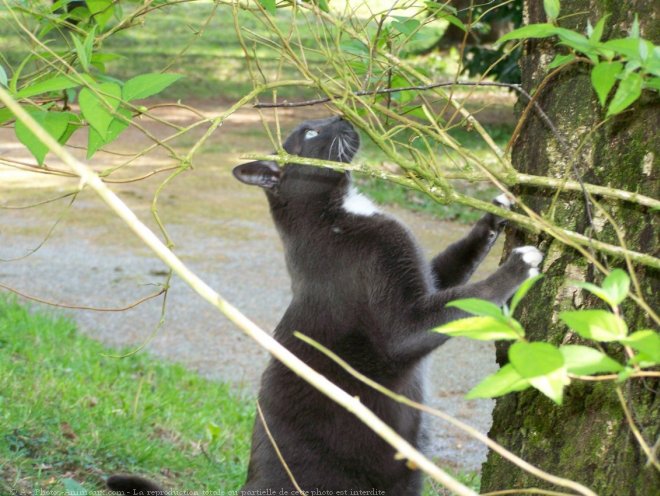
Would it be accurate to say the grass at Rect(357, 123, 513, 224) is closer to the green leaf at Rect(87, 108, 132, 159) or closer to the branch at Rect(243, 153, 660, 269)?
the branch at Rect(243, 153, 660, 269)

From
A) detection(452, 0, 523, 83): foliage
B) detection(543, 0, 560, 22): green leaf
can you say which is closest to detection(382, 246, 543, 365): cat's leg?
detection(543, 0, 560, 22): green leaf

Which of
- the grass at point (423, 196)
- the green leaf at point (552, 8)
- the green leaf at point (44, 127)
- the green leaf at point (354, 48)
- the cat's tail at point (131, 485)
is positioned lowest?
the cat's tail at point (131, 485)

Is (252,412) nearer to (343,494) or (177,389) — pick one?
(177,389)

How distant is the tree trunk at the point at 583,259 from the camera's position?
1952mm

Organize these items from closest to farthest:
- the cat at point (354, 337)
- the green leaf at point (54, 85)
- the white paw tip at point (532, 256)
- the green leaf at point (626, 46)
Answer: the green leaf at point (626, 46) → the green leaf at point (54, 85) → the white paw tip at point (532, 256) → the cat at point (354, 337)

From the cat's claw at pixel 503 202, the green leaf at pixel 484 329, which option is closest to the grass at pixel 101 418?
the cat's claw at pixel 503 202

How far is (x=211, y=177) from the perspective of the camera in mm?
10125

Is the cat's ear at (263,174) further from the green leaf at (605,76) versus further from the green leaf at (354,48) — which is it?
the green leaf at (605,76)

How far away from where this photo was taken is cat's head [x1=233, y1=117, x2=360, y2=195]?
9.89 feet

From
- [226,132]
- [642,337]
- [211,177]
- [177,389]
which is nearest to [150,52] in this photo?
[226,132]

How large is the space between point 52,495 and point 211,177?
290 inches

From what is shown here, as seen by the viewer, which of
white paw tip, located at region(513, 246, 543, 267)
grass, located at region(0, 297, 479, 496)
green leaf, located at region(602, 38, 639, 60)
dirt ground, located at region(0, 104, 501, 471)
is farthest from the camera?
dirt ground, located at region(0, 104, 501, 471)

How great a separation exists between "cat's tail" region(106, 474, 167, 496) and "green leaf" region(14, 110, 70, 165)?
4.76 feet

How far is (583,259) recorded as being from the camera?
84.1 inches
